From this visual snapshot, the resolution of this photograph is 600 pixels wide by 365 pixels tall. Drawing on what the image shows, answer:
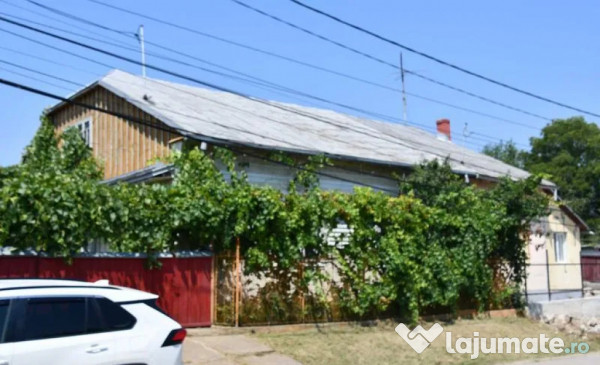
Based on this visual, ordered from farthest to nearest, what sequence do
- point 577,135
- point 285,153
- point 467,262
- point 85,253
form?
point 577,135 < point 285,153 < point 467,262 < point 85,253

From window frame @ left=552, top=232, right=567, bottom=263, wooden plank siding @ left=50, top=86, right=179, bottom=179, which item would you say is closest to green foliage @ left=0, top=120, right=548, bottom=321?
wooden plank siding @ left=50, top=86, right=179, bottom=179

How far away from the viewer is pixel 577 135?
4878 centimetres

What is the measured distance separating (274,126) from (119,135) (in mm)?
4602

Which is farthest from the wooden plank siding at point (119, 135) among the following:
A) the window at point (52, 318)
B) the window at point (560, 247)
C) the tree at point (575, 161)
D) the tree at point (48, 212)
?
the tree at point (575, 161)

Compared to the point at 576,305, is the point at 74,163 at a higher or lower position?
higher

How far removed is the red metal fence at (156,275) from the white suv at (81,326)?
4427mm

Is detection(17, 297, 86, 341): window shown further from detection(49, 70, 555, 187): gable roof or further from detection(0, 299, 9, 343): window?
detection(49, 70, 555, 187): gable roof

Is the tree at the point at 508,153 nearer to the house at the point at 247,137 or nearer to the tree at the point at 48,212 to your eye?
the house at the point at 247,137

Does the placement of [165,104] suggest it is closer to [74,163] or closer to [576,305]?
[74,163]

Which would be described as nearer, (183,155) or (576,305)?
(183,155)

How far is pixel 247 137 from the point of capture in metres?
17.4

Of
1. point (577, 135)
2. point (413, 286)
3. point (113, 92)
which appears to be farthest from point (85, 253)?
point (577, 135)

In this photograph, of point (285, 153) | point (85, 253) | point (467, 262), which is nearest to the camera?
point (85, 253)

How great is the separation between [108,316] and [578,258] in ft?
84.6
